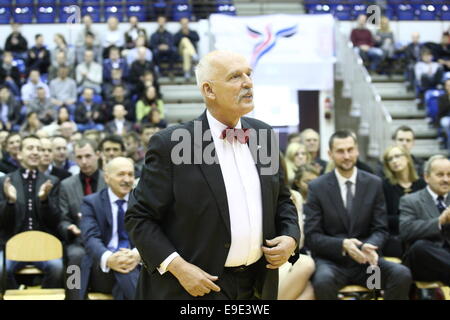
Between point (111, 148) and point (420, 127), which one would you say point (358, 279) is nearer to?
point (111, 148)

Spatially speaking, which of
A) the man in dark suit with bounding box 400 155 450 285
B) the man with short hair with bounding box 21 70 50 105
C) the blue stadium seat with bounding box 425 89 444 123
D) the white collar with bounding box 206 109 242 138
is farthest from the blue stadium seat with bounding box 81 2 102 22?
the white collar with bounding box 206 109 242 138

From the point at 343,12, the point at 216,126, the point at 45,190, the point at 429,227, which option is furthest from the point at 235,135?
the point at 343,12

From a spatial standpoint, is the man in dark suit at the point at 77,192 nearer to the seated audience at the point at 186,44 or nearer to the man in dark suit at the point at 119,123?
the man in dark suit at the point at 119,123

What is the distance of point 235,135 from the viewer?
8.90ft

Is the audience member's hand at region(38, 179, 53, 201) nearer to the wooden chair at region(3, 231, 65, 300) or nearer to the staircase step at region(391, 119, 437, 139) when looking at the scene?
the wooden chair at region(3, 231, 65, 300)

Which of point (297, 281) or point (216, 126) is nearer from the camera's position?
point (216, 126)

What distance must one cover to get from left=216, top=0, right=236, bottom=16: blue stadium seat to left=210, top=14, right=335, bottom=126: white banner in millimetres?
1944

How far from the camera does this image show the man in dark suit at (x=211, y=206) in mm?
2613

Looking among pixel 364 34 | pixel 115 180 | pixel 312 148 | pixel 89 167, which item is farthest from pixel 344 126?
pixel 115 180

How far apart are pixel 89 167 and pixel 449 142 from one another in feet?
17.1

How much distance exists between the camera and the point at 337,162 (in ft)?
17.1

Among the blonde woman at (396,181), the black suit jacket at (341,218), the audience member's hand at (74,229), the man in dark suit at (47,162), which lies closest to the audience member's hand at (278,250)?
the black suit jacket at (341,218)

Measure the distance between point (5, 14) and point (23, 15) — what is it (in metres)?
0.32
